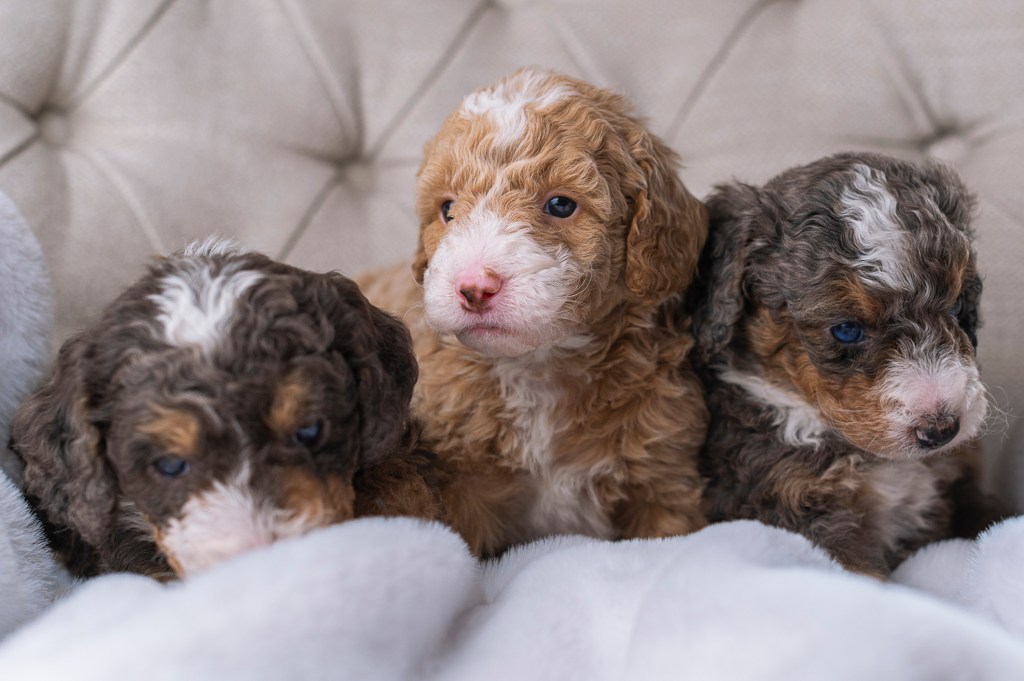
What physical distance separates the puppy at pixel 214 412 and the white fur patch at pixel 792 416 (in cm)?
109

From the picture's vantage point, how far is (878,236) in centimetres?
242

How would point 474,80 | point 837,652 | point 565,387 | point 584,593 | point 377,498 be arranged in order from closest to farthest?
1. point 837,652
2. point 584,593
3. point 377,498
4. point 565,387
5. point 474,80

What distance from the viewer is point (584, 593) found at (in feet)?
7.04

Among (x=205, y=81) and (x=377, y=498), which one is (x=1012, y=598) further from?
(x=205, y=81)

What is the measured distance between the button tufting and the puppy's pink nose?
1.90 metres

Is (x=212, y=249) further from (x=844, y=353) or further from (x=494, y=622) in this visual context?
(x=844, y=353)

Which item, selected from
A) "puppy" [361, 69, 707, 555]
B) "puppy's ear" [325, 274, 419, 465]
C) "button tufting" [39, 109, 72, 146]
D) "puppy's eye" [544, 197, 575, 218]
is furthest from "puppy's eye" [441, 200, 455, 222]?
"button tufting" [39, 109, 72, 146]

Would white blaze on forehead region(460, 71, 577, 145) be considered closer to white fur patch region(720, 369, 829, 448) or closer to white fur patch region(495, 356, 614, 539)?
white fur patch region(495, 356, 614, 539)

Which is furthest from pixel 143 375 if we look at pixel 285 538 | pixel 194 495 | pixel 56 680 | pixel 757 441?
pixel 757 441

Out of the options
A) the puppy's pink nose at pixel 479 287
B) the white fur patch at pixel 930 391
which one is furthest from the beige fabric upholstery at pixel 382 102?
the puppy's pink nose at pixel 479 287

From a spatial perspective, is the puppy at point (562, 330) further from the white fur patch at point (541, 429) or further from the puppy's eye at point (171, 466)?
the puppy's eye at point (171, 466)

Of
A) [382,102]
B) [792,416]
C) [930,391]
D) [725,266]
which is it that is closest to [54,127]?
[382,102]

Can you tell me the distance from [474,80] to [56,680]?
8.65ft

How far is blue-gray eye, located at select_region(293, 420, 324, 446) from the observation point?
204 centimetres
